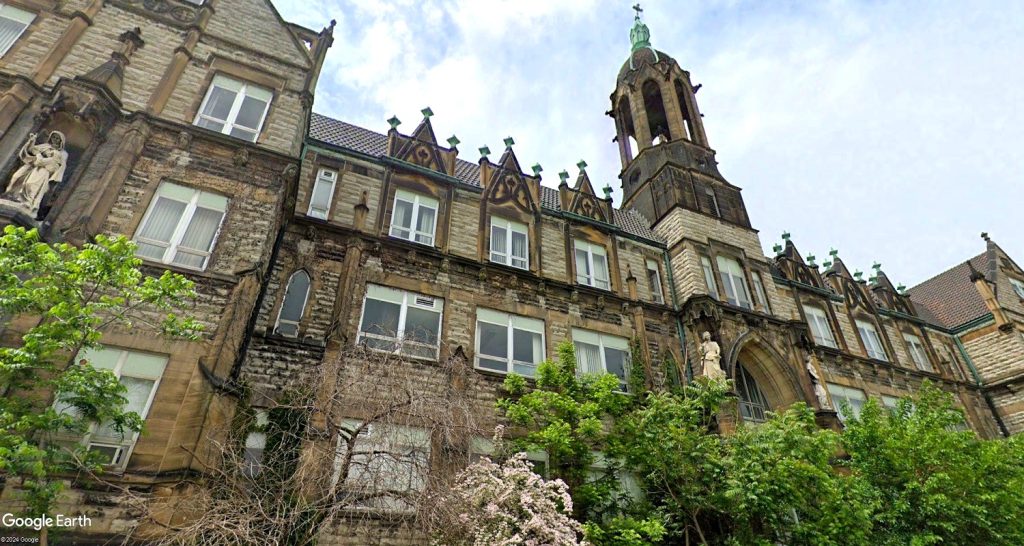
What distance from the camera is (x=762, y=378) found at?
63.0ft

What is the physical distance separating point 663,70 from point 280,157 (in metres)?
24.7

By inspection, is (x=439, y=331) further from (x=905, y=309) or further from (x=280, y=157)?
(x=905, y=309)

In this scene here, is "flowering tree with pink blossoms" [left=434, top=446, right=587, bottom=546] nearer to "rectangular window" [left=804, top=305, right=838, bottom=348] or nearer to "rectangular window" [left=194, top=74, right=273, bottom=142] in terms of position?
"rectangular window" [left=194, top=74, right=273, bottom=142]

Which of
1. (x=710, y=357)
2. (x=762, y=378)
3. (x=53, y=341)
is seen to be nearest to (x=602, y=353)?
(x=710, y=357)

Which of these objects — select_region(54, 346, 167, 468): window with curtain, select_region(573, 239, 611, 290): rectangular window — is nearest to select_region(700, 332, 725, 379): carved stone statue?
select_region(573, 239, 611, 290): rectangular window

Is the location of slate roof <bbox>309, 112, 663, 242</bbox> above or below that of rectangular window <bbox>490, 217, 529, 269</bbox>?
above

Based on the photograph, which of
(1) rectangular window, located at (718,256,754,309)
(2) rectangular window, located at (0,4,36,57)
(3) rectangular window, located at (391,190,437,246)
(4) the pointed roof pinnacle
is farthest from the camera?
(4) the pointed roof pinnacle

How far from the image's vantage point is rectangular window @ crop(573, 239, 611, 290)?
18438mm

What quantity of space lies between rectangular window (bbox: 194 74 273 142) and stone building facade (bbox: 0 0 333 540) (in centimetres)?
4

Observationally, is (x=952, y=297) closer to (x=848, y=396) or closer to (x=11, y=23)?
(x=848, y=396)

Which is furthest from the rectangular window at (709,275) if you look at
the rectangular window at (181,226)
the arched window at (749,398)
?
the rectangular window at (181,226)

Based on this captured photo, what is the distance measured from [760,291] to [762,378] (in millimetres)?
3962

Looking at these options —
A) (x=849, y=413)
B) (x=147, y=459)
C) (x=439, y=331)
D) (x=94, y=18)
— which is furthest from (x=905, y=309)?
(x=94, y=18)

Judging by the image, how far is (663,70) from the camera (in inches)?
1194
